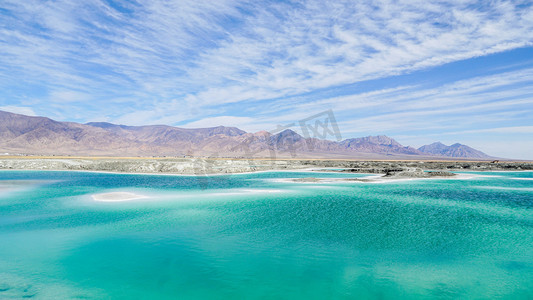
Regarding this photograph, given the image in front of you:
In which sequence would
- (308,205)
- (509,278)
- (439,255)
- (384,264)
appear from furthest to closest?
(308,205) → (439,255) → (384,264) → (509,278)

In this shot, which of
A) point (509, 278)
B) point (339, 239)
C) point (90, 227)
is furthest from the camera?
point (90, 227)

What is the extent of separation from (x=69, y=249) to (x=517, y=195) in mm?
42787

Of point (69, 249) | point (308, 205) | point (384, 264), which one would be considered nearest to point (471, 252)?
point (384, 264)

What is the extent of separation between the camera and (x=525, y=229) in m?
18.0

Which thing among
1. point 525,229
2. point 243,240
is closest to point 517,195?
point 525,229

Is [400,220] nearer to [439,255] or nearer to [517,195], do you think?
[439,255]

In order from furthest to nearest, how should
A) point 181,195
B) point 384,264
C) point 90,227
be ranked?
1. point 181,195
2. point 90,227
3. point 384,264

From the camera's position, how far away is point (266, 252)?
13.6 m

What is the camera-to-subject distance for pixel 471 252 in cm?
1358

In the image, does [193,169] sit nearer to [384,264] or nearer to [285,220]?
[285,220]

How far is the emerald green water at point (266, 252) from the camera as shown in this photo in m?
10.2

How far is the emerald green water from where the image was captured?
1016 centimetres

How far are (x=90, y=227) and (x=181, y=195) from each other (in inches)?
537

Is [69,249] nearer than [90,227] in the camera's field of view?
Yes
